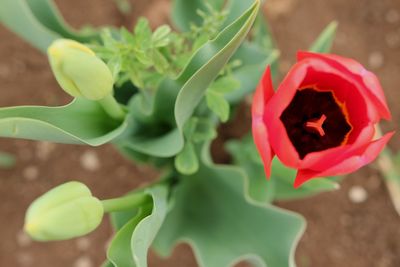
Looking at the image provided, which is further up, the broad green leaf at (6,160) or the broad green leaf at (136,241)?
the broad green leaf at (136,241)


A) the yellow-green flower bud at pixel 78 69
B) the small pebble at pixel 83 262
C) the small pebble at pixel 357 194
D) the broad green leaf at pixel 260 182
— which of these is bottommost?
the small pebble at pixel 83 262

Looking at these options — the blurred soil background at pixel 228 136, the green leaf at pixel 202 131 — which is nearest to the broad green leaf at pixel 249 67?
the green leaf at pixel 202 131

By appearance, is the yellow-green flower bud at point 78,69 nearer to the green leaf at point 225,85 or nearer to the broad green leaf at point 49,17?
the green leaf at point 225,85

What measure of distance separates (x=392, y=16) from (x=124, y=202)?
3.66 ft

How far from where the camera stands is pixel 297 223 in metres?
1.09

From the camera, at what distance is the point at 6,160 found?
5.44 feet

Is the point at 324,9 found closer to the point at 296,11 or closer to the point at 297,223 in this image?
the point at 296,11

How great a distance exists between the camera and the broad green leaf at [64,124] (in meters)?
0.78

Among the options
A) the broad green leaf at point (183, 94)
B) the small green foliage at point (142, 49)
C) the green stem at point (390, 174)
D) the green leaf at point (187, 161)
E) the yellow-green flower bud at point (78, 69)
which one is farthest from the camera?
the green stem at point (390, 174)

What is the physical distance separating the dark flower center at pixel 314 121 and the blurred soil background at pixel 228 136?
0.70m

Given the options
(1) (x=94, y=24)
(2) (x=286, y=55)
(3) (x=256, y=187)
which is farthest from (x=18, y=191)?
(2) (x=286, y=55)

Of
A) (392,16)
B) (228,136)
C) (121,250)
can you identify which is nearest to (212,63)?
(121,250)

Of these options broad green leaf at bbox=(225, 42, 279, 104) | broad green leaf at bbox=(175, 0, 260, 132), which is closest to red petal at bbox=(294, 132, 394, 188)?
broad green leaf at bbox=(175, 0, 260, 132)

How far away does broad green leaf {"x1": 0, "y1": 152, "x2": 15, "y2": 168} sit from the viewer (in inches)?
65.1
